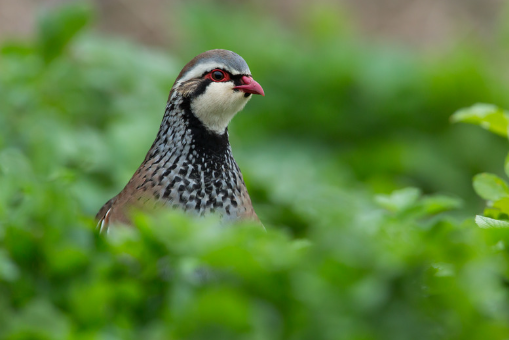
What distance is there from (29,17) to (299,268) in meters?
9.23

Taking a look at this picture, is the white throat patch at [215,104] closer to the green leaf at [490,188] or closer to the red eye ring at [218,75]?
the red eye ring at [218,75]

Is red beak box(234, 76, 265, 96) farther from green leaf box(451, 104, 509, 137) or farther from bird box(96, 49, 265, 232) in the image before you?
green leaf box(451, 104, 509, 137)

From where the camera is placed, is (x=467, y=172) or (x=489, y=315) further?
(x=467, y=172)

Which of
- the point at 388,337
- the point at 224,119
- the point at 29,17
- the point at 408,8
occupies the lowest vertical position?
the point at 388,337

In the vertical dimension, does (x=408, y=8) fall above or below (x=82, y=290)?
above

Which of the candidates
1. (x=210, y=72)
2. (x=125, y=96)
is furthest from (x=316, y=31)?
(x=210, y=72)

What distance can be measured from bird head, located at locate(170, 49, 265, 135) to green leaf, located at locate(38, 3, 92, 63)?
193 centimetres

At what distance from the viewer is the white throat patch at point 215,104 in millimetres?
3375

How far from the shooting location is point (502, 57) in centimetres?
816

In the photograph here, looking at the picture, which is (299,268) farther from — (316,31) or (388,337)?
(316,31)

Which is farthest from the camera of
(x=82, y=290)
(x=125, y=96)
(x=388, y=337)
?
(x=125, y=96)

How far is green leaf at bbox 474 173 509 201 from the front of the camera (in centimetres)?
241

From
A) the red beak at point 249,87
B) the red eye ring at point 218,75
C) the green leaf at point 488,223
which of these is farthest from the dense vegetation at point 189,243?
the red eye ring at point 218,75

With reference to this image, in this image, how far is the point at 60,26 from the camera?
17.0 feet
